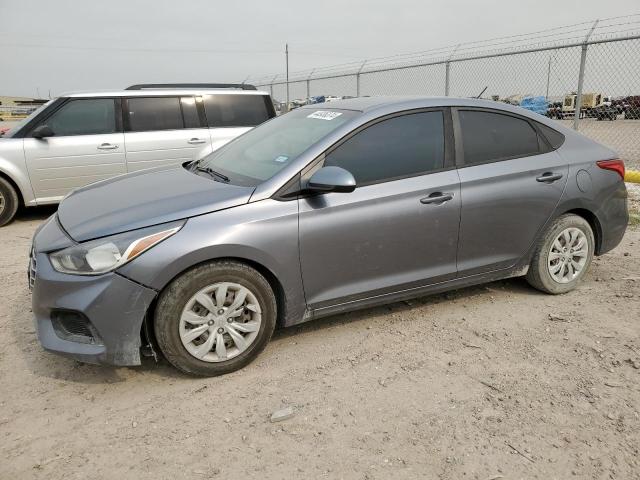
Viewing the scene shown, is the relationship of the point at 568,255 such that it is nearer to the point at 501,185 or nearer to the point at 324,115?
the point at 501,185

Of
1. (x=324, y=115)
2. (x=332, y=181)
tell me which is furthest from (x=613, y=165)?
(x=332, y=181)

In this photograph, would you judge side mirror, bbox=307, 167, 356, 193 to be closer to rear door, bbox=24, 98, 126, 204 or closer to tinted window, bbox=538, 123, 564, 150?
tinted window, bbox=538, 123, 564, 150

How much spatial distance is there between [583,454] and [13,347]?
3.43 m

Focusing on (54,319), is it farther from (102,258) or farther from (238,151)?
(238,151)

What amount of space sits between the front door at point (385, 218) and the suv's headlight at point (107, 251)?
872 millimetres

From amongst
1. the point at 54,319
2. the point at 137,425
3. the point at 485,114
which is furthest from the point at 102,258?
the point at 485,114

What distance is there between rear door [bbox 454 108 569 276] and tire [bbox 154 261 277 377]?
4.98 feet

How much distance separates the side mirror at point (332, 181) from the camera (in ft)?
9.98

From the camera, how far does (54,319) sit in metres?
2.89

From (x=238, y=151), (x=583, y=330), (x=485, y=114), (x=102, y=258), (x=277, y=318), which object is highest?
(x=485, y=114)

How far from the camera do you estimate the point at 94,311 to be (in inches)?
109

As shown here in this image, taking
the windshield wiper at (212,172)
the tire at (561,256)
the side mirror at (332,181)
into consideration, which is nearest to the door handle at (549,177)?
the tire at (561,256)

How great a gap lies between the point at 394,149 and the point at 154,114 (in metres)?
4.83

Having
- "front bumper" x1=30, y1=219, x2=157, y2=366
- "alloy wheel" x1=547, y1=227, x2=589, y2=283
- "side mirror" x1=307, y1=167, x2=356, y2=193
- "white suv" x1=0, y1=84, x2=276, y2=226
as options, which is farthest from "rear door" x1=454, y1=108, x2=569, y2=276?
"white suv" x1=0, y1=84, x2=276, y2=226
